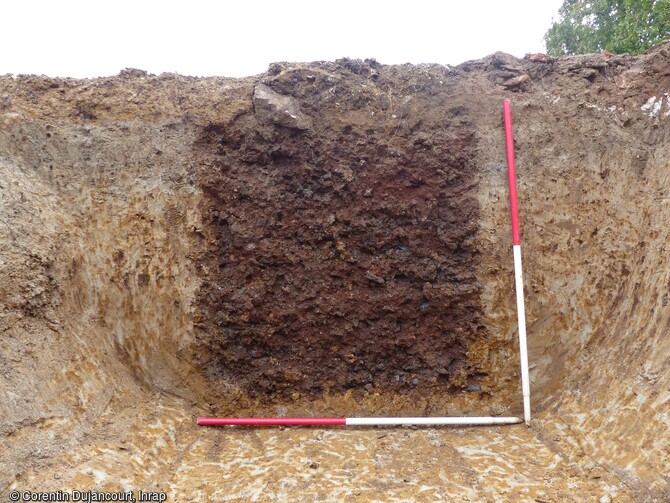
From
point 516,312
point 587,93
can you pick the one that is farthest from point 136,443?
point 587,93

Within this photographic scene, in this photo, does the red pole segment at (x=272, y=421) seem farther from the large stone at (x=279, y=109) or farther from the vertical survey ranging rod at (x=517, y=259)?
the large stone at (x=279, y=109)

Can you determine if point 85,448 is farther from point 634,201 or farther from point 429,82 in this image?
point 634,201

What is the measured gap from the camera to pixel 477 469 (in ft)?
10.4

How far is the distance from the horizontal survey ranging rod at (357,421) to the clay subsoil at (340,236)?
7 centimetres

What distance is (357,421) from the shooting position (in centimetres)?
390

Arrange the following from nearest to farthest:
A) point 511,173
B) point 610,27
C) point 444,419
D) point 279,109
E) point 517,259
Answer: point 444,419, point 517,259, point 511,173, point 279,109, point 610,27

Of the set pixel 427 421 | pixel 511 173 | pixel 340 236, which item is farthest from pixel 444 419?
pixel 511 173

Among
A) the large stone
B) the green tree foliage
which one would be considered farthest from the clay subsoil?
the green tree foliage

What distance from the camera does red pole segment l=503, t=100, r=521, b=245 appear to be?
412 cm

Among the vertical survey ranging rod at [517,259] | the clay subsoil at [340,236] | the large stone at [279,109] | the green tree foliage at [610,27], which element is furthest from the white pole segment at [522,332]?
the green tree foliage at [610,27]

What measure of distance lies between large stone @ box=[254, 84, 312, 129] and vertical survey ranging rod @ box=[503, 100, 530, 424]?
1.75 m

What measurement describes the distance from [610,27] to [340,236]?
1053cm

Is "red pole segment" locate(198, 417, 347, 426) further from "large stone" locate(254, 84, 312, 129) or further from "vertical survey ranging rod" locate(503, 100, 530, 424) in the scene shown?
"large stone" locate(254, 84, 312, 129)

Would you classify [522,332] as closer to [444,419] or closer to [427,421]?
[444,419]
